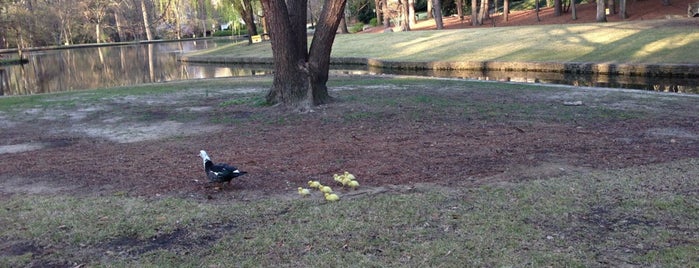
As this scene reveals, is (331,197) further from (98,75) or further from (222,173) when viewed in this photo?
(98,75)

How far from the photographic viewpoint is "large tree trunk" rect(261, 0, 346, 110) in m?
11.8

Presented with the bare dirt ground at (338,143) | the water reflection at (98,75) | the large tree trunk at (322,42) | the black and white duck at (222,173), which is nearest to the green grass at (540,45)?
the water reflection at (98,75)

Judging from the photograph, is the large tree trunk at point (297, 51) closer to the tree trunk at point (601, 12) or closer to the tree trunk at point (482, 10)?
the tree trunk at point (601, 12)

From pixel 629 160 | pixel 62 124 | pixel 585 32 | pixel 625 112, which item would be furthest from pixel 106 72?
pixel 629 160

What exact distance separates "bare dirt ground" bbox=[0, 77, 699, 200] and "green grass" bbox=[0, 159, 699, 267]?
54 cm

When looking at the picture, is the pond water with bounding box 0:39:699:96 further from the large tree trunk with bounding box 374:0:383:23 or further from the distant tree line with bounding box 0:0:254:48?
the large tree trunk with bounding box 374:0:383:23

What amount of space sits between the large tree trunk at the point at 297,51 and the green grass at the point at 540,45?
13451 millimetres

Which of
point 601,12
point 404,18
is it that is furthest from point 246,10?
point 601,12

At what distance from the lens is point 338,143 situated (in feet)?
28.5

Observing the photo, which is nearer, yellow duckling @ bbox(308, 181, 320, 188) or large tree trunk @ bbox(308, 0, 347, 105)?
yellow duckling @ bbox(308, 181, 320, 188)

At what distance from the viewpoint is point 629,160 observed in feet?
23.5

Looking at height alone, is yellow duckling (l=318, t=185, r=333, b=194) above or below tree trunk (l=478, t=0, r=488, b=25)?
below

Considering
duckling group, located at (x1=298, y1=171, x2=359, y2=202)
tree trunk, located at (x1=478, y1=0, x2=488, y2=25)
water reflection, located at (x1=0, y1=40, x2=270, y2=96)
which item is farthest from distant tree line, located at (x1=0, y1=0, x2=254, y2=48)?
duckling group, located at (x1=298, y1=171, x2=359, y2=202)

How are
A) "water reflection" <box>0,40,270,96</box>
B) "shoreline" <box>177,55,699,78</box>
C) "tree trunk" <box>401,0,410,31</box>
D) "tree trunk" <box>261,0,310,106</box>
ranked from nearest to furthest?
"tree trunk" <box>261,0,310,106</box>, "shoreline" <box>177,55,699,78</box>, "water reflection" <box>0,40,270,96</box>, "tree trunk" <box>401,0,410,31</box>
